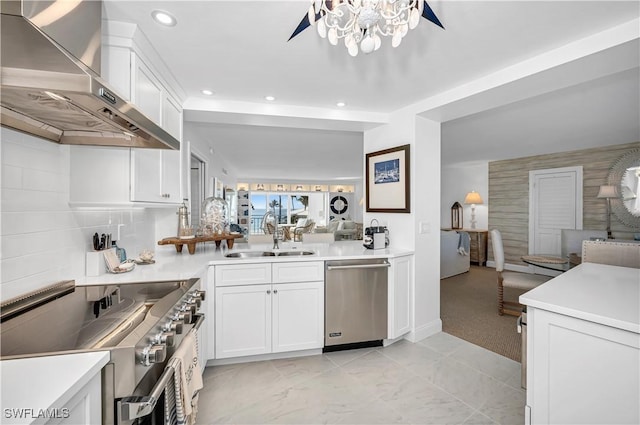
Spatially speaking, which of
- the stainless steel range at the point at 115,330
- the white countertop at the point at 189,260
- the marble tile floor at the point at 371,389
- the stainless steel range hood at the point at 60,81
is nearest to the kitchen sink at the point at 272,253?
the white countertop at the point at 189,260

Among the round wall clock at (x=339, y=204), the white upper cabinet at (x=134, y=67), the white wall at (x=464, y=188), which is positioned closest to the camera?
the white upper cabinet at (x=134, y=67)

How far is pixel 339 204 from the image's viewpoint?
1230cm

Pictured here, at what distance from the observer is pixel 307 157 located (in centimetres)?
639

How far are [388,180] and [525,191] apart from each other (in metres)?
4.51

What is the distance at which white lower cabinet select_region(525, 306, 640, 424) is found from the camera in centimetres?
111

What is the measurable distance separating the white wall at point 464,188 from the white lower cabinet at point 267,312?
5.95 meters

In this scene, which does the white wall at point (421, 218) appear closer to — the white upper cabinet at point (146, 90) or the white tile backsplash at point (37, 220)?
the white upper cabinet at point (146, 90)

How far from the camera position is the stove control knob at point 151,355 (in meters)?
0.94

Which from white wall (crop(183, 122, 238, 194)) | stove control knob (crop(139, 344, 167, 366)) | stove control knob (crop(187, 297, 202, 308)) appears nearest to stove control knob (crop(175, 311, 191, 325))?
stove control knob (crop(187, 297, 202, 308))

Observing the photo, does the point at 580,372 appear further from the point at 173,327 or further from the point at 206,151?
the point at 206,151

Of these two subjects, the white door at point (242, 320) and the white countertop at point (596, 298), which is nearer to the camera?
the white countertop at point (596, 298)

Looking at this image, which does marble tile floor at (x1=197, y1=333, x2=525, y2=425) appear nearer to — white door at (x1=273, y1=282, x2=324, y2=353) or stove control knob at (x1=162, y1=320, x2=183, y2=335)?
white door at (x1=273, y1=282, x2=324, y2=353)

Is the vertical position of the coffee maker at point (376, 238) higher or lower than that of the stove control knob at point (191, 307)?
higher

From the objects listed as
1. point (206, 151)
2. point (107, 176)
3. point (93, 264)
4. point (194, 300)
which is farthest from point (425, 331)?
point (206, 151)
